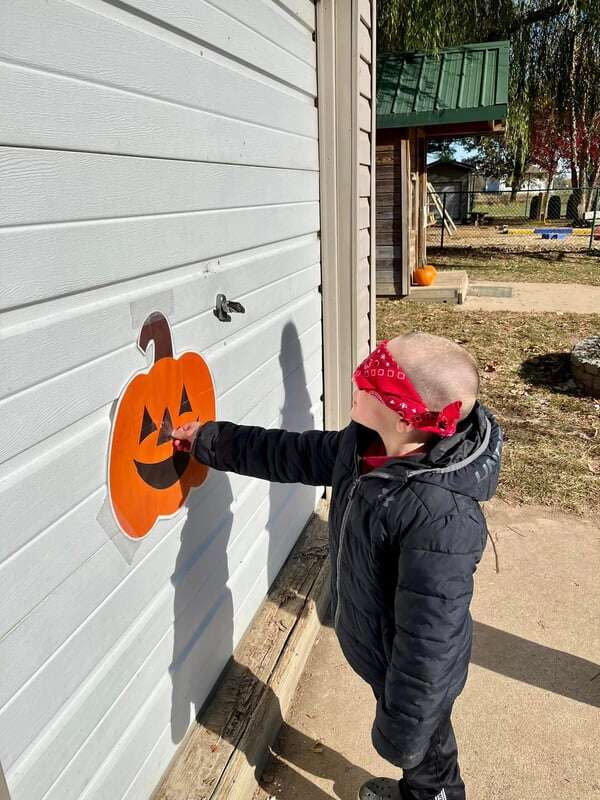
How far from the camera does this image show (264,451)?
1.99 metres

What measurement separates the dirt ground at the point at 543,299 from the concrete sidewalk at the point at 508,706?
725 centimetres

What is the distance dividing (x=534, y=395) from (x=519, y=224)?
990 inches

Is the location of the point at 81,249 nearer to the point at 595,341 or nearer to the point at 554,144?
the point at 595,341

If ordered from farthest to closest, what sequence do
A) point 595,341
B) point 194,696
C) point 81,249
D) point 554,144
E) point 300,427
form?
1. point 554,144
2. point 595,341
3. point 300,427
4. point 194,696
5. point 81,249

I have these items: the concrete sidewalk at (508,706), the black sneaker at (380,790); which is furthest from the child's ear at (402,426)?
the concrete sidewalk at (508,706)

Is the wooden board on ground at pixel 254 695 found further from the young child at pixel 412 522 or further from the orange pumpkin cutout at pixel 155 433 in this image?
the orange pumpkin cutout at pixel 155 433

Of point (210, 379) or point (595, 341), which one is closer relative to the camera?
point (210, 379)

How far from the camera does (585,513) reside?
3.91m

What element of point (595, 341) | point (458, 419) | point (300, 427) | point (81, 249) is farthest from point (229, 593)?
point (595, 341)

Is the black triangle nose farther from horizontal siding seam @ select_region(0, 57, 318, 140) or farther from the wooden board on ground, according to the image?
the wooden board on ground

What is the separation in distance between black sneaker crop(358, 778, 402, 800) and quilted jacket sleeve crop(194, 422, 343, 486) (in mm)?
1038

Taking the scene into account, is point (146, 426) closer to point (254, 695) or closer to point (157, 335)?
point (157, 335)

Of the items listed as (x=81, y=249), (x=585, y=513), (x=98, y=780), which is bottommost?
(x=585, y=513)

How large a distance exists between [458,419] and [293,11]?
1.95 m
